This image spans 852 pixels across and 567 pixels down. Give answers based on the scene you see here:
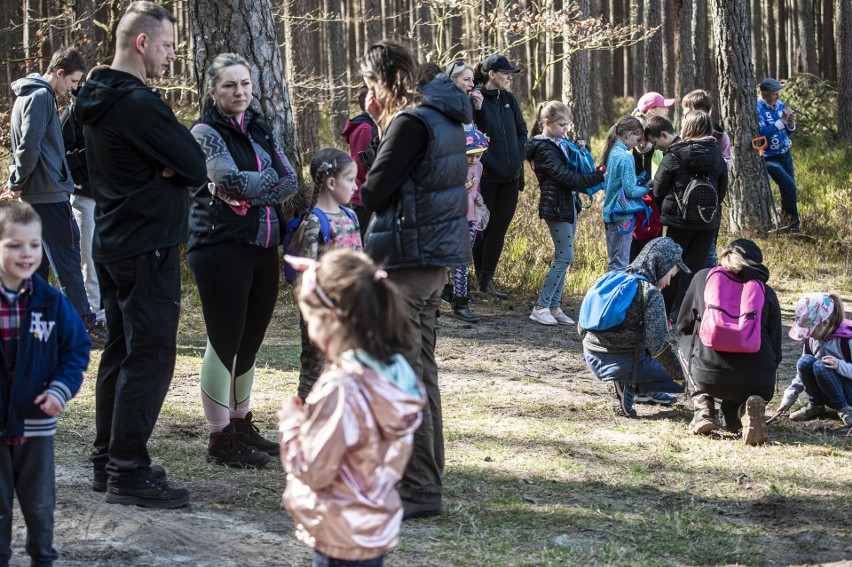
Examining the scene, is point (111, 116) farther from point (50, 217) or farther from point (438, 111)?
point (50, 217)

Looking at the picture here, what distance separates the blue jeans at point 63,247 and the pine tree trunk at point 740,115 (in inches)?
361

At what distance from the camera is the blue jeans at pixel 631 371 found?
7.00 metres

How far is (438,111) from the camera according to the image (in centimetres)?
466

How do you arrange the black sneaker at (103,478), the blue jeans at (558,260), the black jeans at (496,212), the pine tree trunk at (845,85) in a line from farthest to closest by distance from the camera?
the pine tree trunk at (845,85)
the black jeans at (496,212)
the blue jeans at (558,260)
the black sneaker at (103,478)

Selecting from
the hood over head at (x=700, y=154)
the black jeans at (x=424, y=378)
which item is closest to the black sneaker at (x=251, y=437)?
the black jeans at (x=424, y=378)

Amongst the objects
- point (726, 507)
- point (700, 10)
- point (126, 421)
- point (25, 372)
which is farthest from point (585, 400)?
point (700, 10)

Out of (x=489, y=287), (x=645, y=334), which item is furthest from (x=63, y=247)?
(x=489, y=287)

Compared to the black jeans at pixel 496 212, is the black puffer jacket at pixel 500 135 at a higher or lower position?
higher

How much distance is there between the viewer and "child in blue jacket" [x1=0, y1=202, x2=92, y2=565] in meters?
3.64

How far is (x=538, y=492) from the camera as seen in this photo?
5477 millimetres

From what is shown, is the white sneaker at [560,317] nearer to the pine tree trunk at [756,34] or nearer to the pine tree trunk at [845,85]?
the pine tree trunk at [845,85]

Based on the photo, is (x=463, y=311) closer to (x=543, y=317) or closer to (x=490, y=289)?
(x=543, y=317)

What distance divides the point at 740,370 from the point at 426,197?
9.57 ft

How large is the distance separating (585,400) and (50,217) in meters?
4.29
